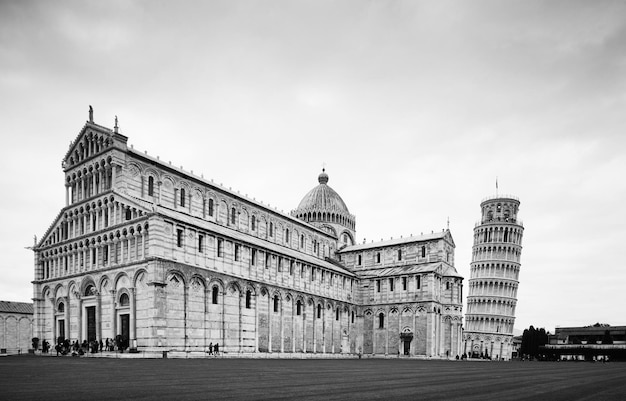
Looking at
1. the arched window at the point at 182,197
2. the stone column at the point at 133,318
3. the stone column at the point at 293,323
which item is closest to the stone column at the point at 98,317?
the stone column at the point at 133,318

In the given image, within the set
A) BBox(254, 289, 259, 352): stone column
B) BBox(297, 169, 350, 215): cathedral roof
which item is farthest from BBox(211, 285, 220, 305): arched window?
BBox(297, 169, 350, 215): cathedral roof

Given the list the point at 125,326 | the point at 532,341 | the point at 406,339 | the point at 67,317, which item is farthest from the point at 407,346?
the point at 532,341

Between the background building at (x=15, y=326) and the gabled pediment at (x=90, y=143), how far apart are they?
32534 millimetres

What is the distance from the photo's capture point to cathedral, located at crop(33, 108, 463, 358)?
43.8 m

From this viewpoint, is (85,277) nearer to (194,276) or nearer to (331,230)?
(194,276)

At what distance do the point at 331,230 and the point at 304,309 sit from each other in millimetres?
25350

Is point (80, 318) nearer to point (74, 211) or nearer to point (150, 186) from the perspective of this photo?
point (74, 211)

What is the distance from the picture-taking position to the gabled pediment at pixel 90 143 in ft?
158

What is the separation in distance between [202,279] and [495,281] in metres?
80.3

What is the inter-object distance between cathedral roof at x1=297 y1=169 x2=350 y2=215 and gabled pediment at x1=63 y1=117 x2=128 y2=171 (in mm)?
42238

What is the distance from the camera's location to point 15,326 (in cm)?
7344

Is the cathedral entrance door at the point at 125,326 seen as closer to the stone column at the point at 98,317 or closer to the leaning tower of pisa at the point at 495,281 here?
the stone column at the point at 98,317

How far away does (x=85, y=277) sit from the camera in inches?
1906

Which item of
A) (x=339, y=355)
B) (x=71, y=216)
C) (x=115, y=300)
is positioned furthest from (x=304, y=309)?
(x=71, y=216)
